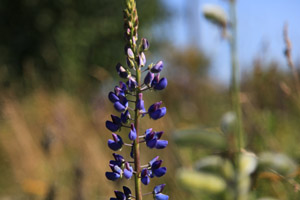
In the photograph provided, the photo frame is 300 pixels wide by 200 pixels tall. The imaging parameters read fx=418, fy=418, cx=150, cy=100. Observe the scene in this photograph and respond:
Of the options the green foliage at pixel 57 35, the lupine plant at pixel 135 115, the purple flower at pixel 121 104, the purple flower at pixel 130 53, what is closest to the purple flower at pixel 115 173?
the lupine plant at pixel 135 115

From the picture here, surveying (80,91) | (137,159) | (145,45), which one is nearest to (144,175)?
(137,159)

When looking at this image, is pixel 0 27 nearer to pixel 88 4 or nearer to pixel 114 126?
pixel 88 4

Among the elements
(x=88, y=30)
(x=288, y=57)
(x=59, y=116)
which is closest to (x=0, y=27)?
(x=88, y=30)

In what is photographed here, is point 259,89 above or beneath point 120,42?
beneath

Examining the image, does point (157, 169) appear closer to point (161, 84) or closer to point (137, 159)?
point (137, 159)

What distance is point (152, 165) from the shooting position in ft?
2.64

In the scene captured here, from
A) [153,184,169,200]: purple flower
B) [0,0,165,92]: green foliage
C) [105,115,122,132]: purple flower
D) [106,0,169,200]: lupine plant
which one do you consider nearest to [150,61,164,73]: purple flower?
[106,0,169,200]: lupine plant

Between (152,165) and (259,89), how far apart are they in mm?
1483

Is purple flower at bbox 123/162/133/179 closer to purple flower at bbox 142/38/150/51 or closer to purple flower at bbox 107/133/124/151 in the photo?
purple flower at bbox 107/133/124/151

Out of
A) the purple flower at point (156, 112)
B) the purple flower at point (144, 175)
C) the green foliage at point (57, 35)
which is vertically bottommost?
the purple flower at point (144, 175)

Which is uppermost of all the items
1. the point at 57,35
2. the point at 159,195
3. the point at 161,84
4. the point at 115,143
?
the point at 57,35

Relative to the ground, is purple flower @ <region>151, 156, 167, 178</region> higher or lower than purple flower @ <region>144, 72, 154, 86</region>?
lower

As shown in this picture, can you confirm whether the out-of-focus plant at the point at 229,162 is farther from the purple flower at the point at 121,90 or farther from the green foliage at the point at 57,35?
the green foliage at the point at 57,35

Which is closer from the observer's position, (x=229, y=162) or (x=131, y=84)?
(x=131, y=84)
